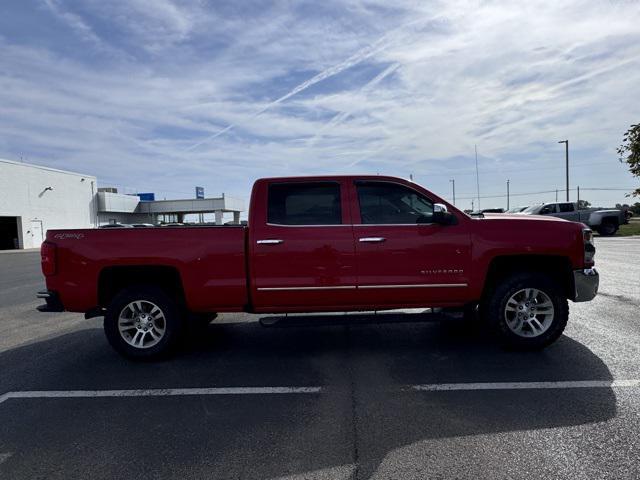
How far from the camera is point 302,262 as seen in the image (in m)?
4.97

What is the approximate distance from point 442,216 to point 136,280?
3650 mm

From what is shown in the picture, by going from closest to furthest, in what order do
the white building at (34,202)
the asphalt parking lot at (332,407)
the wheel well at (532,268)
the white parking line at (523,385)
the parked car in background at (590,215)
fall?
the asphalt parking lot at (332,407)
the white parking line at (523,385)
the wheel well at (532,268)
the parked car in background at (590,215)
the white building at (34,202)

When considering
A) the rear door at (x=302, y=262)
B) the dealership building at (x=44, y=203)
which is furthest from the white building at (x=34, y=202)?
the rear door at (x=302, y=262)

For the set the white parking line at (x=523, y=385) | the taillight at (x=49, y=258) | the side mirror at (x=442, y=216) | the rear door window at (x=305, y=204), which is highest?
the rear door window at (x=305, y=204)

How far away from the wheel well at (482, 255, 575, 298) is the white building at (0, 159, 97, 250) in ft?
137

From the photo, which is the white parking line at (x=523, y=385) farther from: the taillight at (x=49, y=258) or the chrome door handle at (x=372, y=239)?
the taillight at (x=49, y=258)

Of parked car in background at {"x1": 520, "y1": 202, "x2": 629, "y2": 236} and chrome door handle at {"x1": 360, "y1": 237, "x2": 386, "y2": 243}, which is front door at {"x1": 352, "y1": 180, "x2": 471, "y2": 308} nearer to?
chrome door handle at {"x1": 360, "y1": 237, "x2": 386, "y2": 243}

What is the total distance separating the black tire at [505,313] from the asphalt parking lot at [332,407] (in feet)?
0.57

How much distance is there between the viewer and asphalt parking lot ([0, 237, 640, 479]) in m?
2.91

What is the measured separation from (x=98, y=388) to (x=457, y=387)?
137 inches

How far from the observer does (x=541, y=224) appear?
512cm

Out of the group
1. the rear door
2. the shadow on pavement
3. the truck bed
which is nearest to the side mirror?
the rear door

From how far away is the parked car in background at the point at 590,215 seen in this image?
2544 cm

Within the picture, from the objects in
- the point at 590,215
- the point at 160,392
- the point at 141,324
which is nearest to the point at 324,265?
the point at 160,392
